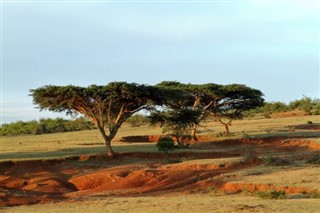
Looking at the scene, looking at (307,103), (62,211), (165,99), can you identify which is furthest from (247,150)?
(307,103)

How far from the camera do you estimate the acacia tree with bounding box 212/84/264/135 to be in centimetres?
4506

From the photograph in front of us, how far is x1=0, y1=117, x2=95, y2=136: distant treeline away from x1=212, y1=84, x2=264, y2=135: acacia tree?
25.3m

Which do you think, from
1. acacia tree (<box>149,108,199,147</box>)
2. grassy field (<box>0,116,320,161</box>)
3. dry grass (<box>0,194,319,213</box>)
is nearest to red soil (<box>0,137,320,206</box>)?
dry grass (<box>0,194,319,213</box>)

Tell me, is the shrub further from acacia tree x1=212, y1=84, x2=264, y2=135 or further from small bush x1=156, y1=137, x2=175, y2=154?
small bush x1=156, y1=137, x2=175, y2=154

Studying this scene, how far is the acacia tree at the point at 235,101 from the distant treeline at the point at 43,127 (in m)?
25.3

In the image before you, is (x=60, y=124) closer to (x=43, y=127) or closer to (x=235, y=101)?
(x=43, y=127)

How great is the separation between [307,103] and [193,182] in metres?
70.5

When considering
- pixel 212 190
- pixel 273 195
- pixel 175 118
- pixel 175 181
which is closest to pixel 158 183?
pixel 175 181

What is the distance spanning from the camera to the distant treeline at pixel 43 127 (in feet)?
231

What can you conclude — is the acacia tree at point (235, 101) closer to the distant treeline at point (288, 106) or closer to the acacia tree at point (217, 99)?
the acacia tree at point (217, 99)

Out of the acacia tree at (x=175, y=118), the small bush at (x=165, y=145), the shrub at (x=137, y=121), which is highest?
the shrub at (x=137, y=121)

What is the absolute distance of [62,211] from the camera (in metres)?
15.3

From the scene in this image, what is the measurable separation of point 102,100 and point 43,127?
133ft

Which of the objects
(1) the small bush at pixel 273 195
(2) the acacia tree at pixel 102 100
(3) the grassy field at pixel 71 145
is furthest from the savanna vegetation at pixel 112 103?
(1) the small bush at pixel 273 195
